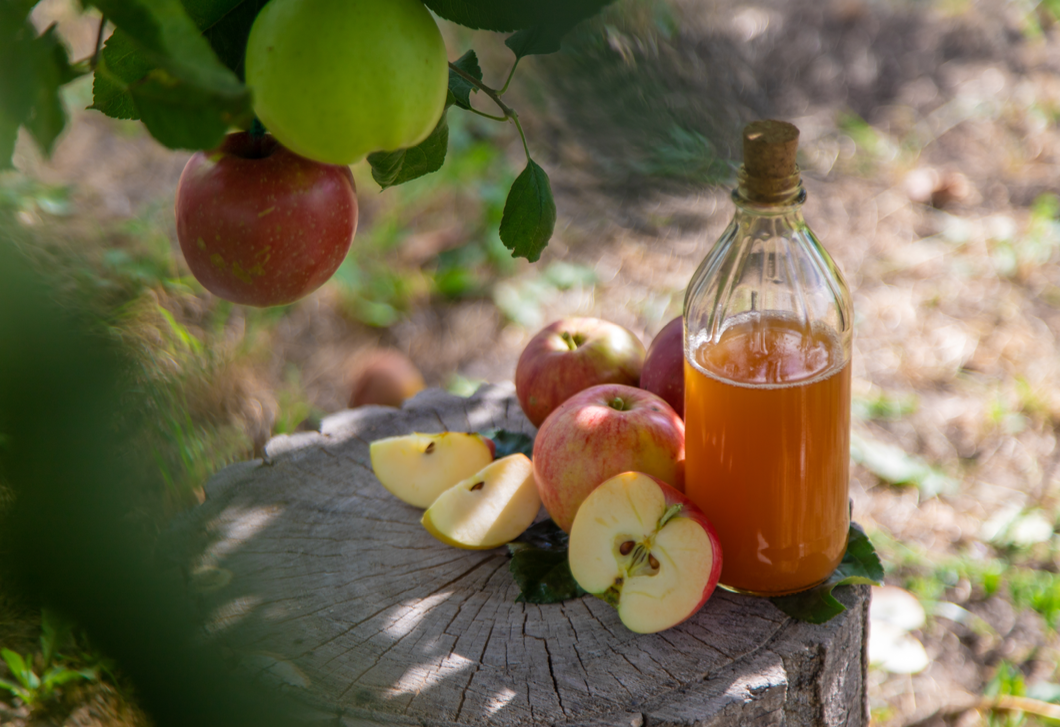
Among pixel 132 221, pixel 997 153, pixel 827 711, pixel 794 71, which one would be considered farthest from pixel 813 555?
pixel 794 71

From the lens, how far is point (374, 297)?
2887 mm


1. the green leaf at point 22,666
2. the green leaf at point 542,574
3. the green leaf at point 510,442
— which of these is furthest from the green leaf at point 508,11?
the green leaf at point 510,442

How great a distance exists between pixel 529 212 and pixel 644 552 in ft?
1.56

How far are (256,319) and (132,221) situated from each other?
0.50m

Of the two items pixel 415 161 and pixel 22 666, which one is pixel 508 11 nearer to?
pixel 415 161

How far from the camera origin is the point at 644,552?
3.31 feet

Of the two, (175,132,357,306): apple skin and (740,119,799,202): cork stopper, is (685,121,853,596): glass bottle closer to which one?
(740,119,799,202): cork stopper

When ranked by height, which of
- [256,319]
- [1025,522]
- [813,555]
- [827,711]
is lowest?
[1025,522]

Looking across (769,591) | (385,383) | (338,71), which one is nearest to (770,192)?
(769,591)

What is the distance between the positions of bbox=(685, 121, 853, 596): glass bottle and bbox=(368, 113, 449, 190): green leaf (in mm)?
402

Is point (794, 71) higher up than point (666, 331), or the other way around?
point (666, 331)

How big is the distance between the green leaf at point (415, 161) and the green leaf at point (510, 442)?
2.52 ft

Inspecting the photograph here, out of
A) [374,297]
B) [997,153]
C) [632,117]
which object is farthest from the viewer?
[997,153]

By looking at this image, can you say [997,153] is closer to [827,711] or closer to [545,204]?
[827,711]
